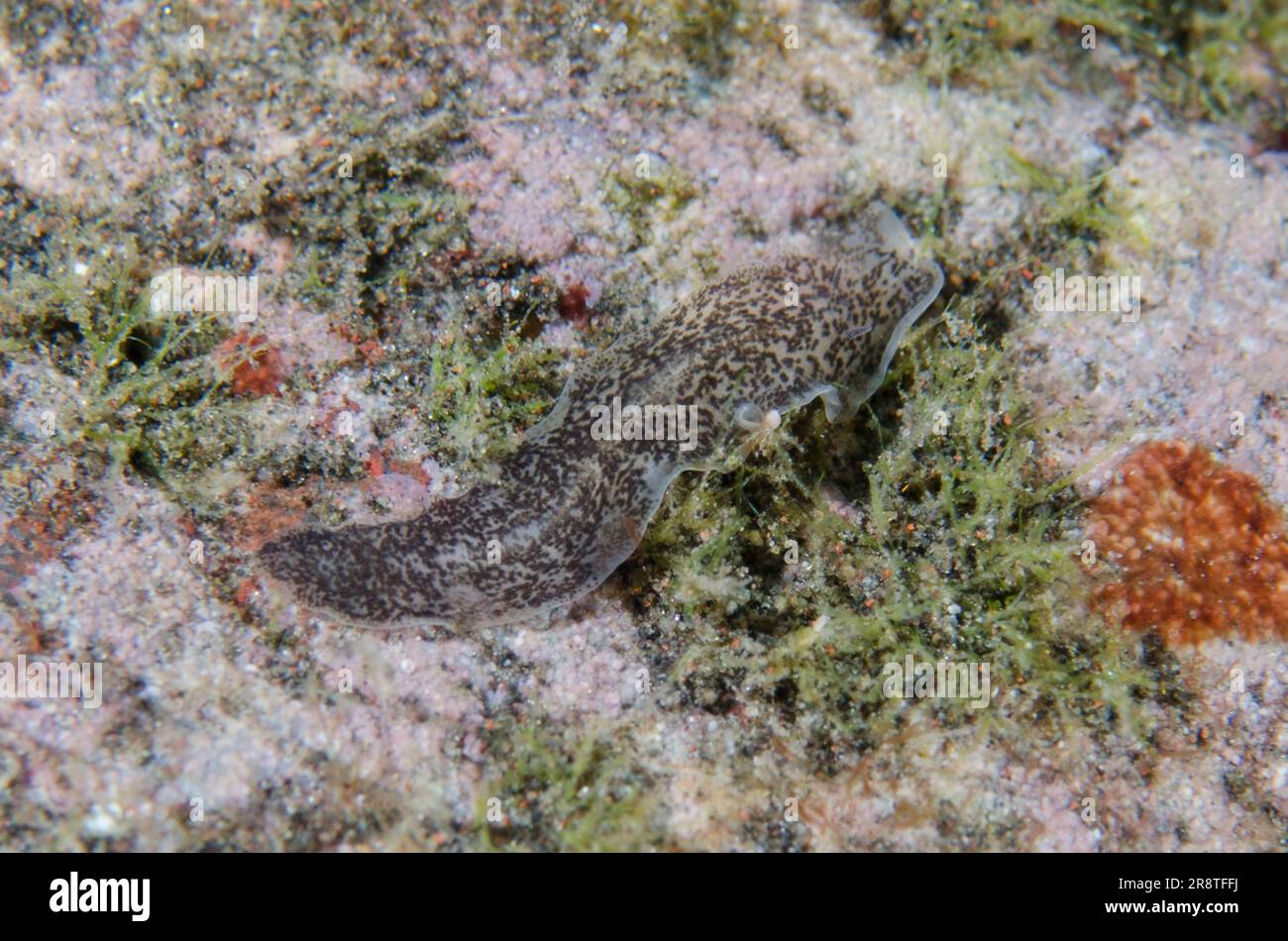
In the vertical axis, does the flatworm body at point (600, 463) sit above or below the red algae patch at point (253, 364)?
below

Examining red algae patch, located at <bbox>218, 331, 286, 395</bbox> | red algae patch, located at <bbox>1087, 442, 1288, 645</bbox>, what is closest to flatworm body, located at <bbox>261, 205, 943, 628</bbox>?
red algae patch, located at <bbox>218, 331, 286, 395</bbox>

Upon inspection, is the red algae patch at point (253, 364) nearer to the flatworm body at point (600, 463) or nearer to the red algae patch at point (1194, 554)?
the flatworm body at point (600, 463)

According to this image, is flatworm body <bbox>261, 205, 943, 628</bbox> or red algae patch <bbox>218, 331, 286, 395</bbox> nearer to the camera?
flatworm body <bbox>261, 205, 943, 628</bbox>

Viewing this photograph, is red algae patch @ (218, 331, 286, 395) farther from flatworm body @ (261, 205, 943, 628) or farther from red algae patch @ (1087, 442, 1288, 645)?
red algae patch @ (1087, 442, 1288, 645)

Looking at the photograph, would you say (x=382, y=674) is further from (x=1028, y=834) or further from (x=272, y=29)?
(x=272, y=29)

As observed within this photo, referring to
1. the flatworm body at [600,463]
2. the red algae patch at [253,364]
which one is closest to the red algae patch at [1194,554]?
the flatworm body at [600,463]

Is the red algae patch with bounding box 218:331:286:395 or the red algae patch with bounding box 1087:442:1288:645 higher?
the red algae patch with bounding box 218:331:286:395
